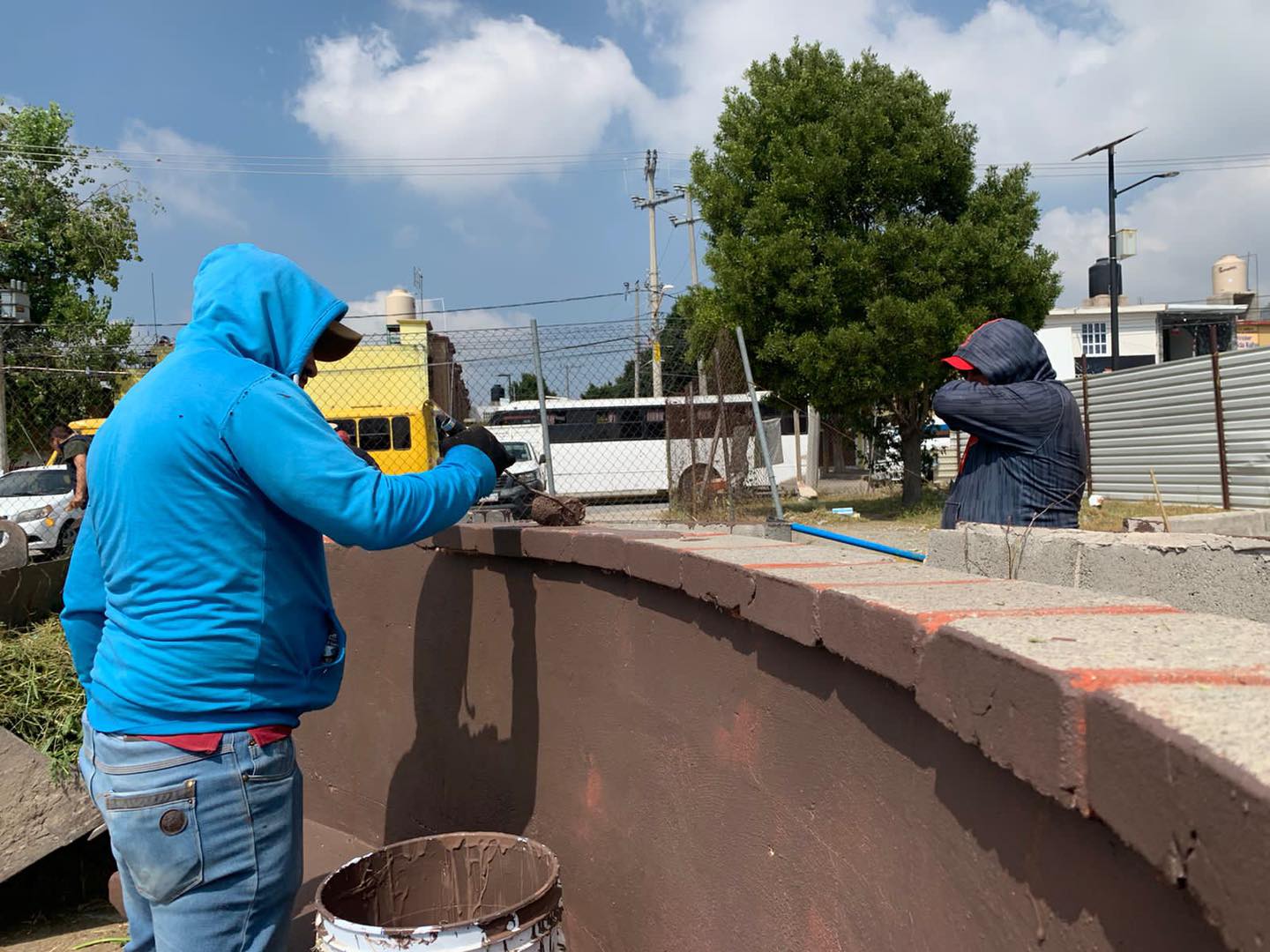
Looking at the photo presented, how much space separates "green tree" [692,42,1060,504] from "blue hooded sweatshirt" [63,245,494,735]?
1289 cm

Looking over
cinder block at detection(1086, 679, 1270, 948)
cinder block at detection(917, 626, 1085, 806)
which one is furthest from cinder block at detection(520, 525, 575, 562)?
cinder block at detection(1086, 679, 1270, 948)

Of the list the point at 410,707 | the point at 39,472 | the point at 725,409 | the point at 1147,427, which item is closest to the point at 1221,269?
the point at 1147,427

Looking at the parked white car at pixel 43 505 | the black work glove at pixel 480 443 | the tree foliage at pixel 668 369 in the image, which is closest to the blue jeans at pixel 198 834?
the black work glove at pixel 480 443

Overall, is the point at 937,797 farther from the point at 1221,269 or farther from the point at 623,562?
the point at 1221,269

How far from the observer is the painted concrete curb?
805 mm

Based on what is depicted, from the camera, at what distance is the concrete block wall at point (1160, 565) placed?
3234 mm

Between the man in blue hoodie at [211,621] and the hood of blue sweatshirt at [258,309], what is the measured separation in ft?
0.25

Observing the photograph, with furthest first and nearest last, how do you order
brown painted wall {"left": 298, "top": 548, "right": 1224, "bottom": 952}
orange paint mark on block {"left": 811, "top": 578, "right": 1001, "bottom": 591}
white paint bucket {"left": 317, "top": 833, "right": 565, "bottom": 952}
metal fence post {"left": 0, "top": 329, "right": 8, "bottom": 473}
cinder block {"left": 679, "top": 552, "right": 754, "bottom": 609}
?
metal fence post {"left": 0, "top": 329, "right": 8, "bottom": 473}
white paint bucket {"left": 317, "top": 833, "right": 565, "bottom": 952}
cinder block {"left": 679, "top": 552, "right": 754, "bottom": 609}
orange paint mark on block {"left": 811, "top": 578, "right": 1001, "bottom": 591}
brown painted wall {"left": 298, "top": 548, "right": 1224, "bottom": 952}

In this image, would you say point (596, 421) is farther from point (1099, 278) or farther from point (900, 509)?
point (1099, 278)

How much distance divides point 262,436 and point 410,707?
197cm

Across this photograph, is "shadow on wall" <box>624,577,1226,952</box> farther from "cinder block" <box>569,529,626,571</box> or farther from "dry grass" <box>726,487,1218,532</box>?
"dry grass" <box>726,487,1218,532</box>

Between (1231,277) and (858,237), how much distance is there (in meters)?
40.2

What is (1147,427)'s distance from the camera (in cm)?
1498

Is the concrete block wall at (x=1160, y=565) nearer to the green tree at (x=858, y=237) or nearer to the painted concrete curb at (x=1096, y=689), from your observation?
the painted concrete curb at (x=1096, y=689)
